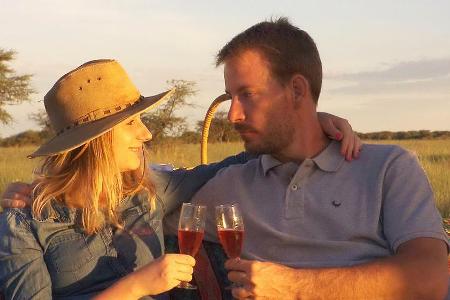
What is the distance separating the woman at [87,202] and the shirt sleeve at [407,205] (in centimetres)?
85

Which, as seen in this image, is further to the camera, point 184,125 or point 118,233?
point 184,125

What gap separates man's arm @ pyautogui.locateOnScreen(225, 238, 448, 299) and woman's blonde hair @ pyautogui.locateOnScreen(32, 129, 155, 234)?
0.56 m

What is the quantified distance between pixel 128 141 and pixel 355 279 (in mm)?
949

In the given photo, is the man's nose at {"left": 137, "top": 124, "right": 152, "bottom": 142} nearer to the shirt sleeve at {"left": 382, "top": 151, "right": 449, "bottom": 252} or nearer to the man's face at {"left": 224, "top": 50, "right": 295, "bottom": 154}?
the man's face at {"left": 224, "top": 50, "right": 295, "bottom": 154}

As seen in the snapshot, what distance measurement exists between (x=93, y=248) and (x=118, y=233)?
4.8 inches

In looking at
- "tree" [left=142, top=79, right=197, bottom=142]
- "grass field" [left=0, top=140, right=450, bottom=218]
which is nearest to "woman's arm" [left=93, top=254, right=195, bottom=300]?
"grass field" [left=0, top=140, right=450, bottom=218]

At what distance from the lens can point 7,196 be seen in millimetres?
2912

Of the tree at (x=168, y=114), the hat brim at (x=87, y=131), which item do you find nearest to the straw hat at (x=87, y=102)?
the hat brim at (x=87, y=131)

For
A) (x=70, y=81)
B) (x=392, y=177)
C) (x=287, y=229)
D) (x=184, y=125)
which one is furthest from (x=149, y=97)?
(x=184, y=125)

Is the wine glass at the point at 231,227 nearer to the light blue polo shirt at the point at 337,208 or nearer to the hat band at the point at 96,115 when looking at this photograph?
the light blue polo shirt at the point at 337,208

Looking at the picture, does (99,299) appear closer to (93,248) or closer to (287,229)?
(93,248)

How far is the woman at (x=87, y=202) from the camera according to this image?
2783mm

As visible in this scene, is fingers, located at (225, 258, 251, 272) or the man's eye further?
the man's eye

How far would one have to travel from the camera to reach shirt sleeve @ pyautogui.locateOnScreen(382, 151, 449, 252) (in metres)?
2.82
